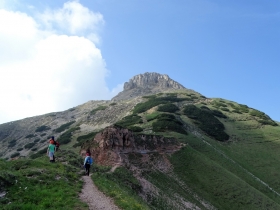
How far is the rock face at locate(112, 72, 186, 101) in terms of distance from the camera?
158500mm

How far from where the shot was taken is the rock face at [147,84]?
158m

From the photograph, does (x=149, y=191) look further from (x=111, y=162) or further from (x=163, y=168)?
(x=163, y=168)

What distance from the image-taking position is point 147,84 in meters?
168

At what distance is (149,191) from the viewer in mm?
27031

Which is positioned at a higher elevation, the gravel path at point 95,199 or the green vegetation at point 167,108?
the green vegetation at point 167,108

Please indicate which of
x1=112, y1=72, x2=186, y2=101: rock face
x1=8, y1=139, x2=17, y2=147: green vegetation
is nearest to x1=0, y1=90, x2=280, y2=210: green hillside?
x1=8, y1=139, x2=17, y2=147: green vegetation

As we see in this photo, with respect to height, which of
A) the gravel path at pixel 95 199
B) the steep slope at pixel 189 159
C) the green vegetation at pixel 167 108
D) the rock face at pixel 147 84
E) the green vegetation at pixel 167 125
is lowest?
the gravel path at pixel 95 199

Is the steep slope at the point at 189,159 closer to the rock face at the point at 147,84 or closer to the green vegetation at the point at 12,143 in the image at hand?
the green vegetation at the point at 12,143

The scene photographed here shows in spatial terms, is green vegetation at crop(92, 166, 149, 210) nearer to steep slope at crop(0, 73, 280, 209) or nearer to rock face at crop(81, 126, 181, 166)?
steep slope at crop(0, 73, 280, 209)

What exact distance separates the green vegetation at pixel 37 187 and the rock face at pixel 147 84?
134 m

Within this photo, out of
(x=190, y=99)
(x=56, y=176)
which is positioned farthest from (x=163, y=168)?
(x=190, y=99)

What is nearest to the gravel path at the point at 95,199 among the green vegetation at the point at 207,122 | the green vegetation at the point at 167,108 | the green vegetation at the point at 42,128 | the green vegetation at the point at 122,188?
the green vegetation at the point at 122,188

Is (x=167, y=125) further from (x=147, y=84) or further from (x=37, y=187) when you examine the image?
(x=147, y=84)

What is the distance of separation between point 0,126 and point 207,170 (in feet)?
342
